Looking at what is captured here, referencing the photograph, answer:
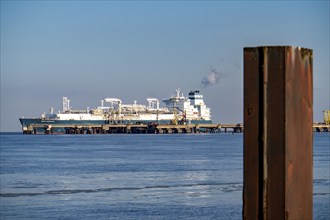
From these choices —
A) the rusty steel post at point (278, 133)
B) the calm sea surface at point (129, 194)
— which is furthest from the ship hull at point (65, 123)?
the rusty steel post at point (278, 133)

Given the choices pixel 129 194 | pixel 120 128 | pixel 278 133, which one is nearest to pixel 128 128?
pixel 120 128

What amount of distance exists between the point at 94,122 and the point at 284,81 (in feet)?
495

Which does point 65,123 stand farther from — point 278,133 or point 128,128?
point 278,133

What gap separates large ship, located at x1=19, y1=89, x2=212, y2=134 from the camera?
6004 inches

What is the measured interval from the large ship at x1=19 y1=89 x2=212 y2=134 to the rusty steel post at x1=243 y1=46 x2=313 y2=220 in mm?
147566

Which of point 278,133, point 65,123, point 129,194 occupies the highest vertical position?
point 65,123

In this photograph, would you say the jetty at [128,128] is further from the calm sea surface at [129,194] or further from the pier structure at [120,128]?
the calm sea surface at [129,194]

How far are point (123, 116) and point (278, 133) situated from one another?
151037 mm

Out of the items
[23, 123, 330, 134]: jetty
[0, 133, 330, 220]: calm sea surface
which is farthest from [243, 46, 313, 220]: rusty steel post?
[23, 123, 330, 134]: jetty

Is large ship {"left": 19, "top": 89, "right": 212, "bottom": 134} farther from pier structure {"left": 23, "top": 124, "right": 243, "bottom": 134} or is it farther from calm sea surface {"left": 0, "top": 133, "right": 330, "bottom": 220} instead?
calm sea surface {"left": 0, "top": 133, "right": 330, "bottom": 220}

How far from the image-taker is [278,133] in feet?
11.4

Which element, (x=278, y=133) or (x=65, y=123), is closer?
(x=278, y=133)

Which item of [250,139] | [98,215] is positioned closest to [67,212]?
[98,215]

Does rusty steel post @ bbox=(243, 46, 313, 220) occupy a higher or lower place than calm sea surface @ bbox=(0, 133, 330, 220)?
higher
